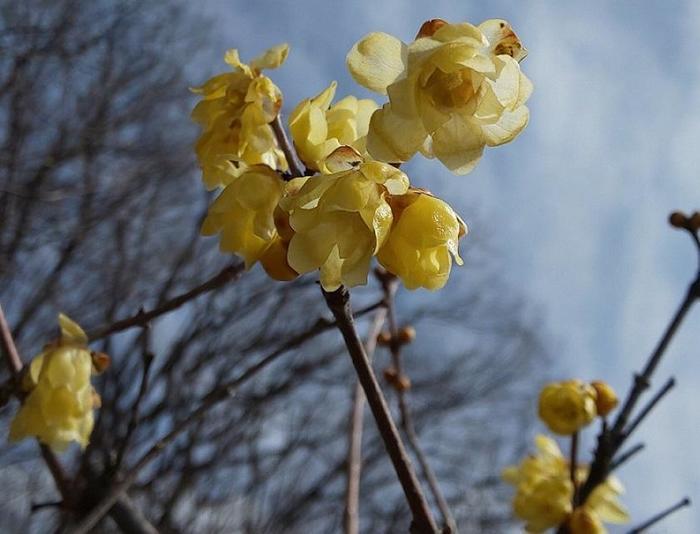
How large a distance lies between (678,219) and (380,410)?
114 centimetres

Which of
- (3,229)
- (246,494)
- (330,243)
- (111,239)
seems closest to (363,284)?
(330,243)

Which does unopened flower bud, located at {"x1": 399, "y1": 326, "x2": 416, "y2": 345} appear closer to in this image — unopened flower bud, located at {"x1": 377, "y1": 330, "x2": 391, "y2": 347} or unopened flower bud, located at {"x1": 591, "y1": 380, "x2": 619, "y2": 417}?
unopened flower bud, located at {"x1": 377, "y1": 330, "x2": 391, "y2": 347}

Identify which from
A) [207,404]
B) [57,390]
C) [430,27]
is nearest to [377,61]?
[430,27]

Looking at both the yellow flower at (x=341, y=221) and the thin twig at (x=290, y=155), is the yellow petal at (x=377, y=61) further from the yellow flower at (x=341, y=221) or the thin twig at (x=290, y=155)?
the thin twig at (x=290, y=155)

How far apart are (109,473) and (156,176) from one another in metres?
7.62

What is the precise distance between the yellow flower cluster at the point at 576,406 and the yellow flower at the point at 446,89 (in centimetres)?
104

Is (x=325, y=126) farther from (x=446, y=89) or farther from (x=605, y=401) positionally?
(x=605, y=401)

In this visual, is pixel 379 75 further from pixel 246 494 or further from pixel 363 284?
pixel 246 494

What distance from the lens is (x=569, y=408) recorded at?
1.67 m

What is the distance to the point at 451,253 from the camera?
821 mm

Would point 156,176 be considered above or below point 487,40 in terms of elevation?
below

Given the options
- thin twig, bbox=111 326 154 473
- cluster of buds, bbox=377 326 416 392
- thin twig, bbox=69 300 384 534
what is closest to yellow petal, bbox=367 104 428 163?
thin twig, bbox=69 300 384 534

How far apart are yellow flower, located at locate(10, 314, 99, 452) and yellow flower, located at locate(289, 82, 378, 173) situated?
28.3 inches

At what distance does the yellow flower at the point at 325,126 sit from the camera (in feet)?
3.10
